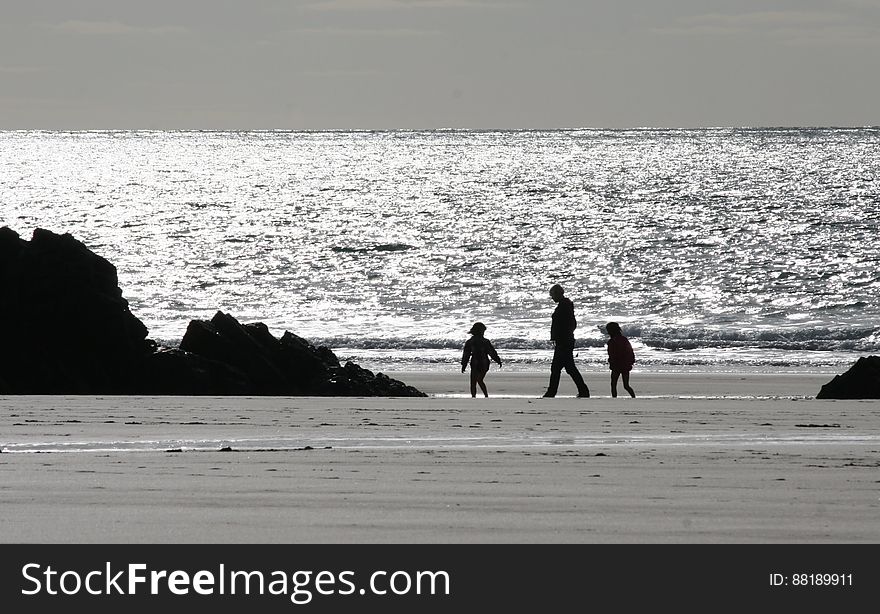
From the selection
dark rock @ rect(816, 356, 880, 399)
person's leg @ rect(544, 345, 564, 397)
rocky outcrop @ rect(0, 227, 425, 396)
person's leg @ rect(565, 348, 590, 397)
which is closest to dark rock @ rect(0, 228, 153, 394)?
rocky outcrop @ rect(0, 227, 425, 396)

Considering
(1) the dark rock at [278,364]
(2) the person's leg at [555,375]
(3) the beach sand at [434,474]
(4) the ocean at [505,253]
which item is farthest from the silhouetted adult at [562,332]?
(4) the ocean at [505,253]

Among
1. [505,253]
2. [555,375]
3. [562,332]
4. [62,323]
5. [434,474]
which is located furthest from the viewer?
[505,253]

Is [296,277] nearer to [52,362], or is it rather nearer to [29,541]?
[52,362]

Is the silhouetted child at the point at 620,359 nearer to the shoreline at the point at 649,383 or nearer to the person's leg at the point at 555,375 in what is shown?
Answer: the person's leg at the point at 555,375

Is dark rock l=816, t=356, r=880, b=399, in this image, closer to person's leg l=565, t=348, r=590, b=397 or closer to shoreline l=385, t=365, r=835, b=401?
person's leg l=565, t=348, r=590, b=397

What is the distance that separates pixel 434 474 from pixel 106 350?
910 cm

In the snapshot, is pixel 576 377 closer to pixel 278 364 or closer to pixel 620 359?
pixel 620 359

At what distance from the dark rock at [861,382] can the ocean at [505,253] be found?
1067cm

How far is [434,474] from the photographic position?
6613 mm

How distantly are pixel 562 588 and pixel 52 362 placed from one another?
37.2ft

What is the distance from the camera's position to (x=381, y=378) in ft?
50.8

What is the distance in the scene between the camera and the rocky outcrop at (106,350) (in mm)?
14484

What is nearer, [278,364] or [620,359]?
[620,359]

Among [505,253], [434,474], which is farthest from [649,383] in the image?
[505,253]
